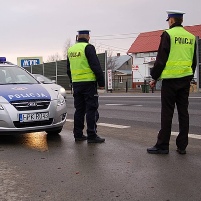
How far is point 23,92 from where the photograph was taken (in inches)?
261

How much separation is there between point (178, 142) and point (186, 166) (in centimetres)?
77

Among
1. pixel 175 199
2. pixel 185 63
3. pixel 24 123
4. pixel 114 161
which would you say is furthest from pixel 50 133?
pixel 175 199

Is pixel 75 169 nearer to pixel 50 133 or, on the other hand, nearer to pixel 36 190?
pixel 36 190

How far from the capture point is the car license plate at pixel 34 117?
6.32 meters

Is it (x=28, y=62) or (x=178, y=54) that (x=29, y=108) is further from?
(x=28, y=62)

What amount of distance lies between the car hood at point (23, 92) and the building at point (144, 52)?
1762 inches

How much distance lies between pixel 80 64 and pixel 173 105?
183 cm

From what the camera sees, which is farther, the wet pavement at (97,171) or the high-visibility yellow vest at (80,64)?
the high-visibility yellow vest at (80,64)

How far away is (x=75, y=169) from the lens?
4781mm

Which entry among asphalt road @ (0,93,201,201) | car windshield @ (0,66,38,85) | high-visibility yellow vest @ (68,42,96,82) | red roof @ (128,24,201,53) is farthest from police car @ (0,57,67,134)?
red roof @ (128,24,201,53)

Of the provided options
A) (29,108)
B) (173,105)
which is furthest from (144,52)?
(173,105)

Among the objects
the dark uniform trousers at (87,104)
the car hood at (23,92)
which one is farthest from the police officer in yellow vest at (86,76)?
the car hood at (23,92)

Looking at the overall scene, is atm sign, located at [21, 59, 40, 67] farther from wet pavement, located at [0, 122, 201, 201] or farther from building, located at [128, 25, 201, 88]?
wet pavement, located at [0, 122, 201, 201]

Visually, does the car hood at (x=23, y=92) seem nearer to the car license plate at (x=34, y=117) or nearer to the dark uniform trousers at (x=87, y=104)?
the car license plate at (x=34, y=117)
